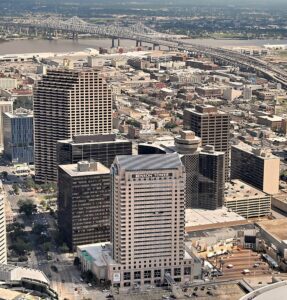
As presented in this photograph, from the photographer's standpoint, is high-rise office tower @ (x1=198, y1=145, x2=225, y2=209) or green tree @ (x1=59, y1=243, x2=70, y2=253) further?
high-rise office tower @ (x1=198, y1=145, x2=225, y2=209)

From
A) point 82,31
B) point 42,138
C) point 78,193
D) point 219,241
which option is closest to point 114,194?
point 78,193

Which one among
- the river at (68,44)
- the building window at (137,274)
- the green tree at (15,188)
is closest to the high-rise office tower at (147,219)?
the building window at (137,274)

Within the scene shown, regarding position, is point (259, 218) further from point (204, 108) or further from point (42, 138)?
point (42, 138)

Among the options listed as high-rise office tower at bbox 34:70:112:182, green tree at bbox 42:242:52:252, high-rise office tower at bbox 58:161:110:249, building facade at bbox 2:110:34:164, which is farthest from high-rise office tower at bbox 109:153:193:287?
building facade at bbox 2:110:34:164

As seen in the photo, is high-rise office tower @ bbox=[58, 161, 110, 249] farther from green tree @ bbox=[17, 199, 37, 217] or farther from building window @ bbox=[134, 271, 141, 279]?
green tree @ bbox=[17, 199, 37, 217]

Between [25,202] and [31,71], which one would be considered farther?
[31,71]

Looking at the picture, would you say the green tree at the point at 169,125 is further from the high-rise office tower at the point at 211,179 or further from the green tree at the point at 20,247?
the green tree at the point at 20,247
